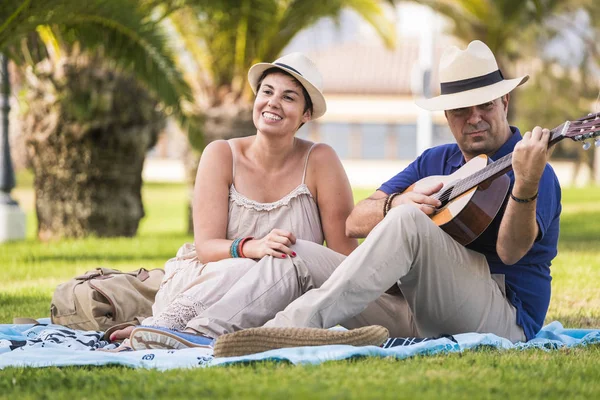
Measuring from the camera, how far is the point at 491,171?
13.2 ft

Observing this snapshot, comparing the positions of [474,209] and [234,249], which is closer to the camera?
[474,209]

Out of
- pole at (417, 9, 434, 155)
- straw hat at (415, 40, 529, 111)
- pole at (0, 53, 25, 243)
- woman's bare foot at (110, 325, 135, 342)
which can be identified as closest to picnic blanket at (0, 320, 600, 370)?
woman's bare foot at (110, 325, 135, 342)

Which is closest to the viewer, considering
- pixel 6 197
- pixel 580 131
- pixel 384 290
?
pixel 580 131

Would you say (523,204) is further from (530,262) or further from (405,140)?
(405,140)

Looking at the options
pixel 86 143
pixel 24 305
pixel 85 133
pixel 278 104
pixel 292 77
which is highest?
pixel 292 77

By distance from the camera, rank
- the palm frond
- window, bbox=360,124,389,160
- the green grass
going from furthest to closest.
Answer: window, bbox=360,124,389,160 → the palm frond → the green grass

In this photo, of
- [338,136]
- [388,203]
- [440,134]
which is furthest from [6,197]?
[440,134]

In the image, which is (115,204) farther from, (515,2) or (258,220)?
(258,220)

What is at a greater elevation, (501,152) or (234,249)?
(501,152)

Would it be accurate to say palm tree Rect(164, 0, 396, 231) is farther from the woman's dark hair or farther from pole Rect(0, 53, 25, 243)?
the woman's dark hair

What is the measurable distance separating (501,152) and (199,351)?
5.14ft

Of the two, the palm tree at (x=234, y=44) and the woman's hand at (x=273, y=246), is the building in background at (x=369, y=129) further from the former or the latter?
the woman's hand at (x=273, y=246)

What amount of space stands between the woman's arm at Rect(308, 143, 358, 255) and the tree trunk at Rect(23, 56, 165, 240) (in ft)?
24.4

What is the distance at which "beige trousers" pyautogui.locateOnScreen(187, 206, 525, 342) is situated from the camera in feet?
13.1
